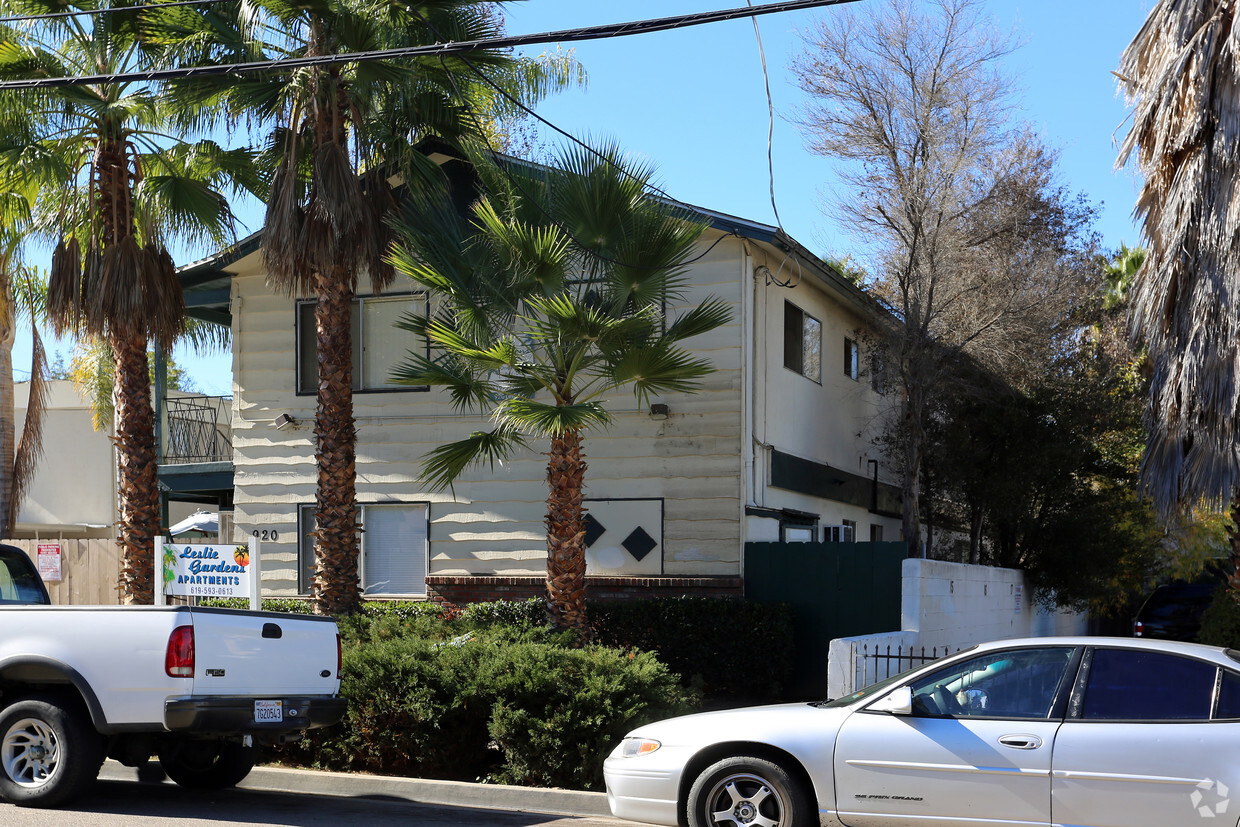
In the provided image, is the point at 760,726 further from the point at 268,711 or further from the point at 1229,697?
the point at 268,711

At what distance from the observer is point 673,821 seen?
725 centimetres

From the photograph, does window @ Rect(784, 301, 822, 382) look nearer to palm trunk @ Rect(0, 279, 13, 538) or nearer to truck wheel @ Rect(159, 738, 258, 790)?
truck wheel @ Rect(159, 738, 258, 790)

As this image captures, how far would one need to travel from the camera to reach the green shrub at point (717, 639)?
49.2 feet

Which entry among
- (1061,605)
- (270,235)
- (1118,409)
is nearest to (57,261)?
(270,235)

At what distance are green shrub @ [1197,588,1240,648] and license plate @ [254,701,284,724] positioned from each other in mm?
8830

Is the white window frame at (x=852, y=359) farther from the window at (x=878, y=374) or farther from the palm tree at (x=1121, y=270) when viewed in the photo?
the palm tree at (x=1121, y=270)

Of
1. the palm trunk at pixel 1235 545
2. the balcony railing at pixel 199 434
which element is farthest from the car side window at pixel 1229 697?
the balcony railing at pixel 199 434

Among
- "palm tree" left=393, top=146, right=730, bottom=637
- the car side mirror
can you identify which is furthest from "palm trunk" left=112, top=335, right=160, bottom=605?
the car side mirror

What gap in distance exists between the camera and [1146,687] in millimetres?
6570

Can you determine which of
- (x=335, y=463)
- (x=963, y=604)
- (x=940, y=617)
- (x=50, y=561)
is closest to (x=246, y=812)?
(x=335, y=463)

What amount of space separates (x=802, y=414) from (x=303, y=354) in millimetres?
7379

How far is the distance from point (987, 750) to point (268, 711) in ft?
15.5

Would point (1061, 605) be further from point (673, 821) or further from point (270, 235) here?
point (673, 821)

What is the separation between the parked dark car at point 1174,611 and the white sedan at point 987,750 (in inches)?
522
